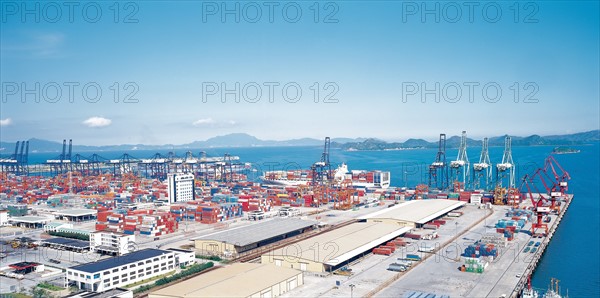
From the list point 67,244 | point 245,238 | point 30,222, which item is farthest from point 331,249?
point 30,222

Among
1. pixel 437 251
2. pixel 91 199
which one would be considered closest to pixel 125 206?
pixel 91 199

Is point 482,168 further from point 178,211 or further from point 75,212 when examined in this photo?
point 75,212

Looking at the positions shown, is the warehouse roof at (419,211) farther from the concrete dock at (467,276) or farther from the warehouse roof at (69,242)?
the warehouse roof at (69,242)

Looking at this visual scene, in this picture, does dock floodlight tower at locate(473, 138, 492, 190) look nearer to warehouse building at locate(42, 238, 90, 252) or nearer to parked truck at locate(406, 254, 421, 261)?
parked truck at locate(406, 254, 421, 261)

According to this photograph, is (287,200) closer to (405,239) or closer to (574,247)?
(405,239)

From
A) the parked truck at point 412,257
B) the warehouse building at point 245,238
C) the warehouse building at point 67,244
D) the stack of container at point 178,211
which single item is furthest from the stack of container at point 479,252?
the stack of container at point 178,211

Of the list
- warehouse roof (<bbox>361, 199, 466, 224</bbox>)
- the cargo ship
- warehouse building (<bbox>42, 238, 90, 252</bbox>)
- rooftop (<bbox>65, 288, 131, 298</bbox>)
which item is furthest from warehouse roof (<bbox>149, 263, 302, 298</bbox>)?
the cargo ship

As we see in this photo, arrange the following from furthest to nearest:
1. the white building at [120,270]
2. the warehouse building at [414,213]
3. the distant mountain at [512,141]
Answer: the distant mountain at [512,141] → the warehouse building at [414,213] → the white building at [120,270]
